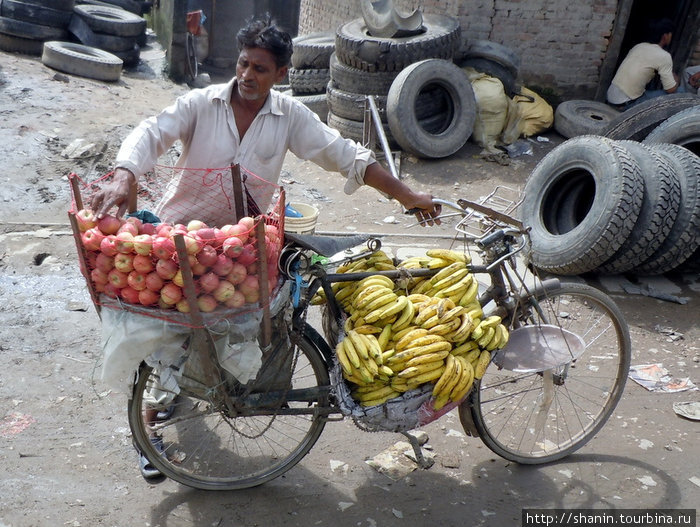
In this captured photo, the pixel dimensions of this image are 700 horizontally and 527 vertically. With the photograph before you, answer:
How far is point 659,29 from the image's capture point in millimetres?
9047

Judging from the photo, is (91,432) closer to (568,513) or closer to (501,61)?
(568,513)

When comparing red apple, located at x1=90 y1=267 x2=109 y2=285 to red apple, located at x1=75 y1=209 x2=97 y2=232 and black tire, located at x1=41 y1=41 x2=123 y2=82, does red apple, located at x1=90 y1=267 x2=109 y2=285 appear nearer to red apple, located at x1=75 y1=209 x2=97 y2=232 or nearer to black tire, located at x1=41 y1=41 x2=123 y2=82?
red apple, located at x1=75 y1=209 x2=97 y2=232

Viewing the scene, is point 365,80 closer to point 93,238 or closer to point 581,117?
point 581,117

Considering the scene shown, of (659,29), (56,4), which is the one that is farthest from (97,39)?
(659,29)

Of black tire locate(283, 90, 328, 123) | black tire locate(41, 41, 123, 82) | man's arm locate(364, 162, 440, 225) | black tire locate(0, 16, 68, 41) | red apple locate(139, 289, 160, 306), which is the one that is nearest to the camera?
red apple locate(139, 289, 160, 306)

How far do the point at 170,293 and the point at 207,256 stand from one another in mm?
198

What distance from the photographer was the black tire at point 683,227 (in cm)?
506

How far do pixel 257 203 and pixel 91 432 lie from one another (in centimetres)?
152

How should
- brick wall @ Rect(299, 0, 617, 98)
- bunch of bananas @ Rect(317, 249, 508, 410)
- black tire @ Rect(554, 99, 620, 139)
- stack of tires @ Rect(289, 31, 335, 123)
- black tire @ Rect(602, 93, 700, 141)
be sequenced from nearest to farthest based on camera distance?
bunch of bananas @ Rect(317, 249, 508, 410) < black tire @ Rect(602, 93, 700, 141) < black tire @ Rect(554, 99, 620, 139) < brick wall @ Rect(299, 0, 617, 98) < stack of tires @ Rect(289, 31, 335, 123)

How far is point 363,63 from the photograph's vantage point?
8312mm

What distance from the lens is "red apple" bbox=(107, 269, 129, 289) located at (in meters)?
2.44

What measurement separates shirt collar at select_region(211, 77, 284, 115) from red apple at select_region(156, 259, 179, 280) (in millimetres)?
1074

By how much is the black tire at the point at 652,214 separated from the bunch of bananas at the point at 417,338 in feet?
8.49

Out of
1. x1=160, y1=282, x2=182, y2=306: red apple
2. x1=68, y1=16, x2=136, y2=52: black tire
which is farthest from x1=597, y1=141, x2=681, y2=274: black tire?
x1=68, y1=16, x2=136, y2=52: black tire
